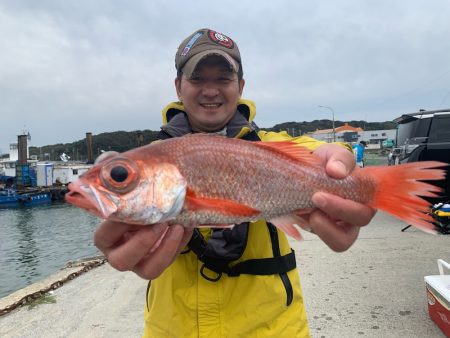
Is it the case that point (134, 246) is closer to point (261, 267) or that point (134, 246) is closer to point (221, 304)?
point (221, 304)

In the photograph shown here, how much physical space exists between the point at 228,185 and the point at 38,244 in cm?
2038

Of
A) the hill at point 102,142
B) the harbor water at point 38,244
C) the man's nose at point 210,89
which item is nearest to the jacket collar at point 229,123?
the man's nose at point 210,89

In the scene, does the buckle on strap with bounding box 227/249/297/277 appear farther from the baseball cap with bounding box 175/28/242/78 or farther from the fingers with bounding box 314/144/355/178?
the baseball cap with bounding box 175/28/242/78

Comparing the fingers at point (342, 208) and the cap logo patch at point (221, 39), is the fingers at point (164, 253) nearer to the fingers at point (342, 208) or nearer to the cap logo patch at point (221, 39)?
the fingers at point (342, 208)

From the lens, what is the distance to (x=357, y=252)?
263 inches

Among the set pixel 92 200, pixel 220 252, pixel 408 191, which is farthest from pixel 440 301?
pixel 92 200

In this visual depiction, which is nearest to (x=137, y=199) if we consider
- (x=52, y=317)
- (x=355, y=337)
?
(x=355, y=337)

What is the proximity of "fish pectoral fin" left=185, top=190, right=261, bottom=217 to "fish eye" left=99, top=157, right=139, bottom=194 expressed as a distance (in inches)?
9.8

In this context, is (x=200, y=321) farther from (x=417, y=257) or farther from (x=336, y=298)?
(x=417, y=257)

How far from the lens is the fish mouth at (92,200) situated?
160 centimetres

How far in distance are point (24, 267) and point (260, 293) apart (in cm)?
1512

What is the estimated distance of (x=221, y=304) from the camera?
209 cm

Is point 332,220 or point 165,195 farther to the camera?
point 332,220

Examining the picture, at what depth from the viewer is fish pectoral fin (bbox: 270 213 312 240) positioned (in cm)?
184
